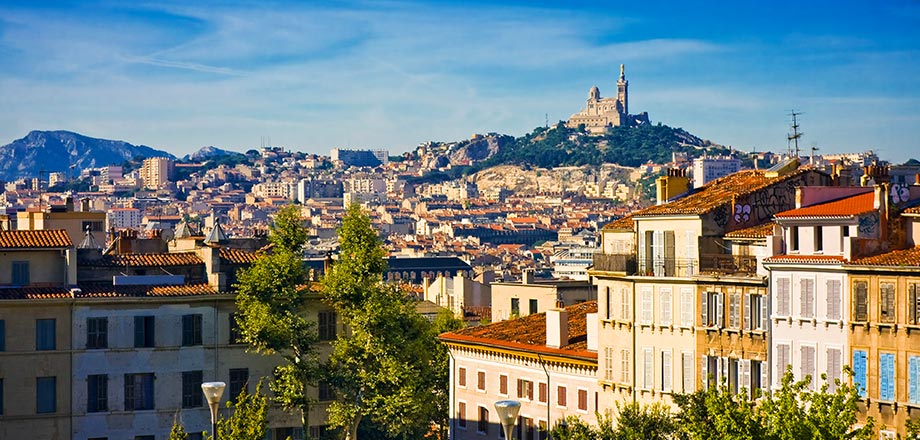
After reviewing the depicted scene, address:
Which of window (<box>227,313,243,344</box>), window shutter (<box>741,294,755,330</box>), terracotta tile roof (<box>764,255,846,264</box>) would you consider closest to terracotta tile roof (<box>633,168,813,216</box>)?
window shutter (<box>741,294,755,330</box>)

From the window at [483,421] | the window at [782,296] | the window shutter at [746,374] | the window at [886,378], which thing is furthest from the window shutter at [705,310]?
the window at [483,421]

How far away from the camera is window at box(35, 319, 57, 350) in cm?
5684

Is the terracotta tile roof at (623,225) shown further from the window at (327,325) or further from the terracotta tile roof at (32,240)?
the terracotta tile roof at (32,240)

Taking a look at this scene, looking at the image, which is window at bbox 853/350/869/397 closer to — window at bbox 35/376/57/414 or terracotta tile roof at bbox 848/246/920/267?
terracotta tile roof at bbox 848/246/920/267

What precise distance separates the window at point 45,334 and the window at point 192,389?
4.22 meters

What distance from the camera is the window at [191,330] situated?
58844 millimetres

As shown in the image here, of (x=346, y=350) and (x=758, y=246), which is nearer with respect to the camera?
(x=758, y=246)

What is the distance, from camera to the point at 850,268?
39.4 metres

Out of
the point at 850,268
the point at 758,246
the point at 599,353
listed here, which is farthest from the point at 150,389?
the point at 850,268

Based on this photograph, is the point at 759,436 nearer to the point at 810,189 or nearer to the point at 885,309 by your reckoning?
the point at 885,309

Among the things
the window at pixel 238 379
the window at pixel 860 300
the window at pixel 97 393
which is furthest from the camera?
the window at pixel 238 379

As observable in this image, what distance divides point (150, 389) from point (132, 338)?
168 centimetres

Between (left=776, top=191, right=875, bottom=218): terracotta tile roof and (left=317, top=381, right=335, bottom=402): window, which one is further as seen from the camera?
(left=317, top=381, right=335, bottom=402): window

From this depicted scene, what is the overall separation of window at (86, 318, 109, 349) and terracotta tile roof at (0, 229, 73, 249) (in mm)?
2710
